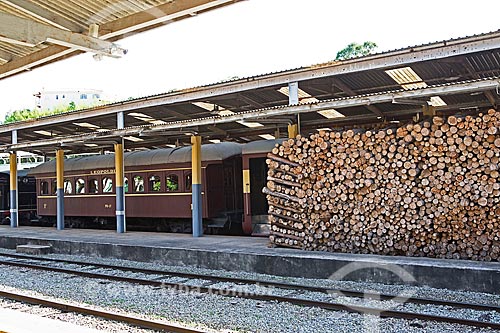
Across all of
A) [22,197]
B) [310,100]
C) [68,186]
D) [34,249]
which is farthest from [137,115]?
[22,197]

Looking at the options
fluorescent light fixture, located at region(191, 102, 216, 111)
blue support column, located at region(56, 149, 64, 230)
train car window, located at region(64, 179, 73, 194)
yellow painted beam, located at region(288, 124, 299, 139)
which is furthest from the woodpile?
train car window, located at region(64, 179, 73, 194)

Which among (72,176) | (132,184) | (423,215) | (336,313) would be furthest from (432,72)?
(72,176)

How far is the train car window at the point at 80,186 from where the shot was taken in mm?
19562

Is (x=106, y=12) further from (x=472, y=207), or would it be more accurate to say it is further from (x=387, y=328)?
(x=472, y=207)

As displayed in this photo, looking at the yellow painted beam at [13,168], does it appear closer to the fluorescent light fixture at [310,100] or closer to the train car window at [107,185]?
the train car window at [107,185]

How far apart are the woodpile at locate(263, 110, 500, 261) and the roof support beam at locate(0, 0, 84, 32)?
6330 mm

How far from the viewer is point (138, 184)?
17484mm

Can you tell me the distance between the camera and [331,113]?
1458cm

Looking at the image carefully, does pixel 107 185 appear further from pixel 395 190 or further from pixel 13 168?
pixel 395 190

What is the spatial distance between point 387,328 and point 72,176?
53.2 feet

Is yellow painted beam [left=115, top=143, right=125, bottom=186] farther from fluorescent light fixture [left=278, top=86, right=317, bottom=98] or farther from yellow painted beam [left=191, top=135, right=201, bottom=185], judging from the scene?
fluorescent light fixture [left=278, top=86, right=317, bottom=98]

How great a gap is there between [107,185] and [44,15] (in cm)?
1348

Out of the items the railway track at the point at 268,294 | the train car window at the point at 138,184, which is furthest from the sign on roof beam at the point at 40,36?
the train car window at the point at 138,184

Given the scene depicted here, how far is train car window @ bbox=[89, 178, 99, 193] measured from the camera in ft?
62.1
